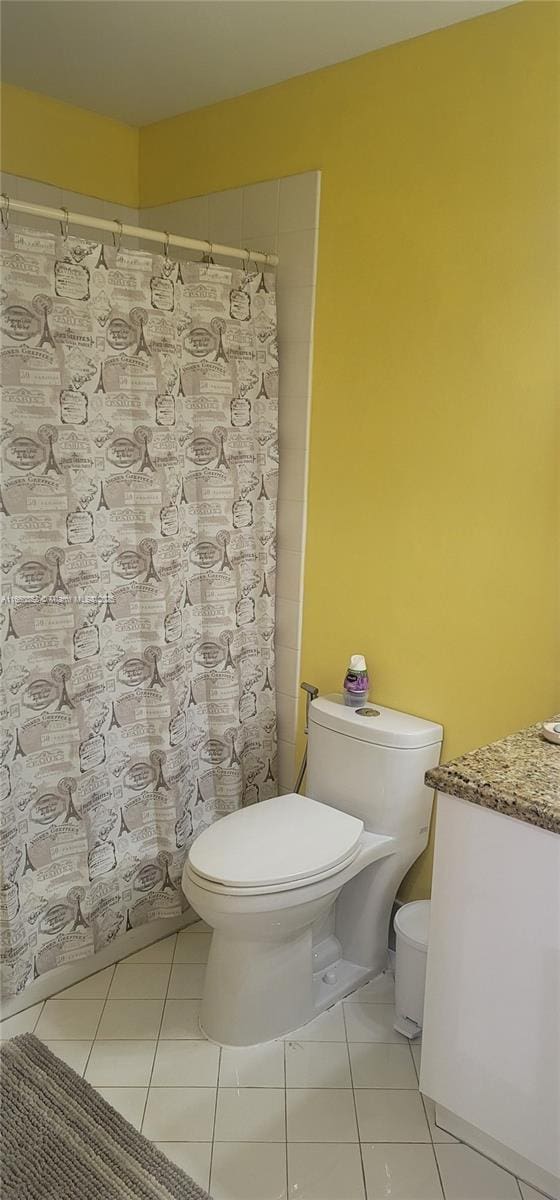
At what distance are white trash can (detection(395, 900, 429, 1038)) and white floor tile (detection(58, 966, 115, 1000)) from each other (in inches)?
28.9

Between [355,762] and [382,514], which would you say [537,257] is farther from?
[355,762]

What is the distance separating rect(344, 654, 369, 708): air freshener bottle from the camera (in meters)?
2.45

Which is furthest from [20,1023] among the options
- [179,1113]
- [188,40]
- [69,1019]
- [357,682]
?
[188,40]

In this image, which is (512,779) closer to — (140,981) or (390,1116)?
(390,1116)

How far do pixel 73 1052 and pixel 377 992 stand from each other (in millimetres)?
768

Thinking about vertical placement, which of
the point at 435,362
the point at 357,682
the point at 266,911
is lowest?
the point at 266,911

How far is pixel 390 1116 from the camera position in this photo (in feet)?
6.45

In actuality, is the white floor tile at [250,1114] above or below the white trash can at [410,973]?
below

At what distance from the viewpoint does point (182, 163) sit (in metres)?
2.84

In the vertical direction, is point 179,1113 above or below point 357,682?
below

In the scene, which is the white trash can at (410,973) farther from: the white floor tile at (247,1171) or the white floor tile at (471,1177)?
the white floor tile at (247,1171)

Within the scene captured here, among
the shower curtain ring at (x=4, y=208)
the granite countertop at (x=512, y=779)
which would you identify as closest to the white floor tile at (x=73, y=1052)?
the granite countertop at (x=512, y=779)

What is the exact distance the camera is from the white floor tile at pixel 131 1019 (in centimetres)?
219

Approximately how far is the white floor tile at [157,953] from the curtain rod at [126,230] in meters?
1.84
